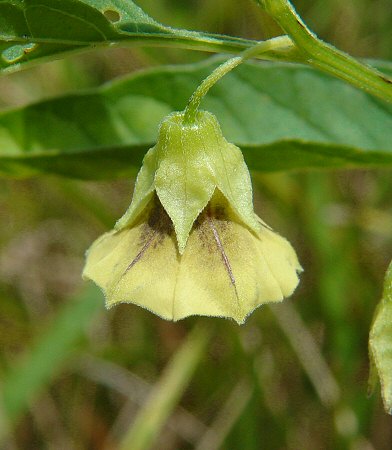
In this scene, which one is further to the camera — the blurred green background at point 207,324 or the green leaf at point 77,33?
the blurred green background at point 207,324

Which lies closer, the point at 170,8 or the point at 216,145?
the point at 216,145

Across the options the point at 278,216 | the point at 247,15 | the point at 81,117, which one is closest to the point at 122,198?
the point at 278,216

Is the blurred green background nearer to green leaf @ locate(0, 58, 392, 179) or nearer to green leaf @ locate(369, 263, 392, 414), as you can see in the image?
green leaf @ locate(0, 58, 392, 179)

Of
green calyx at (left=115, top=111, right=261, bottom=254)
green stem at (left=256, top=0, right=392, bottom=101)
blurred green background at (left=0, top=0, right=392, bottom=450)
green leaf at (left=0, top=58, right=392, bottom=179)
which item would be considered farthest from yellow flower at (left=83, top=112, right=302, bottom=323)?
blurred green background at (left=0, top=0, right=392, bottom=450)

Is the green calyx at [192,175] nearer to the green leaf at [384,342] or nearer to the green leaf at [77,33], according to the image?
the green leaf at [77,33]

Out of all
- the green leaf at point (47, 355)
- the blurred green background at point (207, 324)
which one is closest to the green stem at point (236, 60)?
the blurred green background at point (207, 324)

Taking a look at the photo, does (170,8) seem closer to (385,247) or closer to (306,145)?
(385,247)
